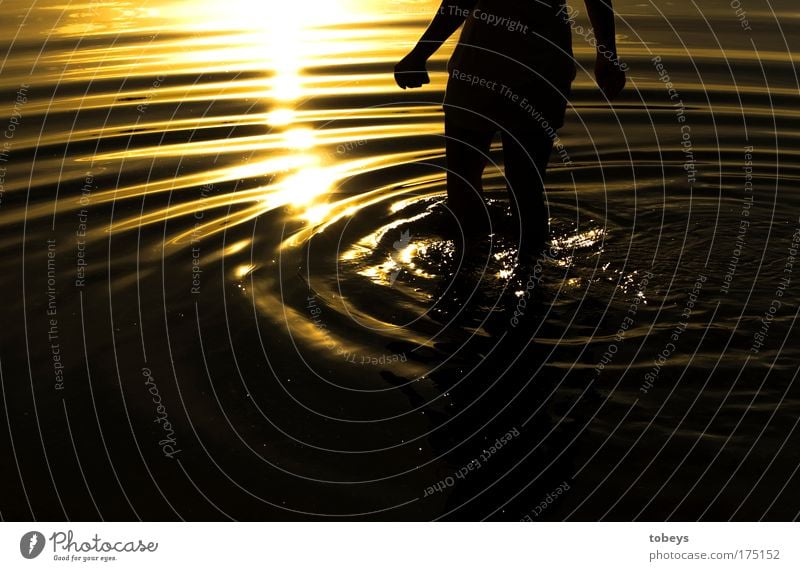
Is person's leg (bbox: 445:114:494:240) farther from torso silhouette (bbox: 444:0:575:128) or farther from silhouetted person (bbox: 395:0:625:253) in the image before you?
torso silhouette (bbox: 444:0:575:128)

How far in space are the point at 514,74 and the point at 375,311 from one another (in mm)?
1347

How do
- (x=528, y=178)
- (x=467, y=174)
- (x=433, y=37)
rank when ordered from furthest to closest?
(x=467, y=174) → (x=528, y=178) → (x=433, y=37)

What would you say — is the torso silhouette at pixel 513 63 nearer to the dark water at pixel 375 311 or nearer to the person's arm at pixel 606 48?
the person's arm at pixel 606 48

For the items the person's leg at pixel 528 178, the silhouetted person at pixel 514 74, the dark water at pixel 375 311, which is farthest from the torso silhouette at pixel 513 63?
Result: the dark water at pixel 375 311

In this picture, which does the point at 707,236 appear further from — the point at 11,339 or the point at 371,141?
the point at 11,339

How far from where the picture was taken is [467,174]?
19.6 feet

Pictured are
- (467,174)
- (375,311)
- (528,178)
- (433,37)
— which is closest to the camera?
(375,311)

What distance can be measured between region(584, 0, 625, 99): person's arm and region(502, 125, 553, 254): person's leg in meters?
0.41

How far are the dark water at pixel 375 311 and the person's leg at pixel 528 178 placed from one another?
176 mm

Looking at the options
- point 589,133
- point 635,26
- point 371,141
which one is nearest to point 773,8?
point 635,26

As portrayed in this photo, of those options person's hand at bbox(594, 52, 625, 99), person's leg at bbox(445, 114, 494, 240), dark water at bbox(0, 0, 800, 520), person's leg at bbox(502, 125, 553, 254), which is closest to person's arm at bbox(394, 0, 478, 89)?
person's leg at bbox(445, 114, 494, 240)

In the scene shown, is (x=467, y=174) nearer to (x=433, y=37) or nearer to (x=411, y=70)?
(x=411, y=70)

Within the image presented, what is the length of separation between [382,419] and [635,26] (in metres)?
8.19

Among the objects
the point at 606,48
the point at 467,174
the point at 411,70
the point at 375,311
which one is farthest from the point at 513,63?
the point at 375,311
